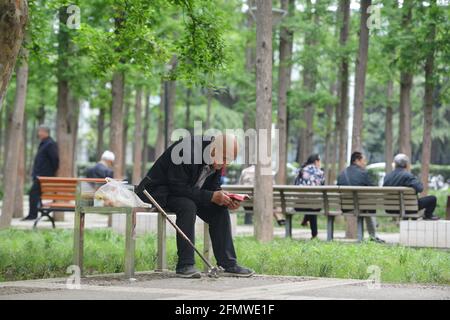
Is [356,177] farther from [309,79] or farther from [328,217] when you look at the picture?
[309,79]

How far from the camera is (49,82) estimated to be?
26.5 meters

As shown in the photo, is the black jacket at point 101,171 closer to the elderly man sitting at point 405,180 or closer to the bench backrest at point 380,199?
the bench backrest at point 380,199

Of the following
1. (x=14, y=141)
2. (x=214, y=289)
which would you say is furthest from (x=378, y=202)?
(x=214, y=289)

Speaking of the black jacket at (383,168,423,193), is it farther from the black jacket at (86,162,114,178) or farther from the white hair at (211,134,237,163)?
the white hair at (211,134,237,163)

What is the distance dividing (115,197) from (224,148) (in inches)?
45.0

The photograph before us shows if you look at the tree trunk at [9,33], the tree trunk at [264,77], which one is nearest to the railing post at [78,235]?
the tree trunk at [9,33]

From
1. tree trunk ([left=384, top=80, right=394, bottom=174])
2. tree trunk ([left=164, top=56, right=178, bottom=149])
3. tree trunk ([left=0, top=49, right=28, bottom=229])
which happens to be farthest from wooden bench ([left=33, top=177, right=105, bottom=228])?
tree trunk ([left=384, top=80, right=394, bottom=174])

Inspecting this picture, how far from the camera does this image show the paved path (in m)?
8.02

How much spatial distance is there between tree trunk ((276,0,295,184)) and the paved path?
13712mm

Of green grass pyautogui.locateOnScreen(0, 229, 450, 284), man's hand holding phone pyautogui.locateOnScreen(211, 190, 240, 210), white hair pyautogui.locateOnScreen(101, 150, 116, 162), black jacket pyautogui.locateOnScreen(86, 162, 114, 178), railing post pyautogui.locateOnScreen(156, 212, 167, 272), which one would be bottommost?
green grass pyautogui.locateOnScreen(0, 229, 450, 284)

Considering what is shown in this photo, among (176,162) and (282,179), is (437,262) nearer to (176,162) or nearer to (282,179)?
(176,162)

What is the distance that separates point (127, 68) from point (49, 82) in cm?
701

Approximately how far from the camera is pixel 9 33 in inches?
332

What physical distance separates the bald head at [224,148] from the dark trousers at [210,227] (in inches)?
21.1
